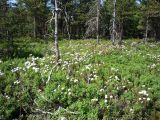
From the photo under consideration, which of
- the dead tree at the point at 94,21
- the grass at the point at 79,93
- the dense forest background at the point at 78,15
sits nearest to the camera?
the grass at the point at 79,93

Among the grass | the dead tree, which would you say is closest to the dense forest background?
the dead tree

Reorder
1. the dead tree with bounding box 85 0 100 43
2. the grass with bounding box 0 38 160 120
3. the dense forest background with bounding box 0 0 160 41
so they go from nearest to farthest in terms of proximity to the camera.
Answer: the grass with bounding box 0 38 160 120 → the dead tree with bounding box 85 0 100 43 → the dense forest background with bounding box 0 0 160 41

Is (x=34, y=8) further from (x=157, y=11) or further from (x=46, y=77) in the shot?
(x=46, y=77)

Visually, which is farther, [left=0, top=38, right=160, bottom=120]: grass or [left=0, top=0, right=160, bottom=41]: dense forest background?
[left=0, top=0, right=160, bottom=41]: dense forest background

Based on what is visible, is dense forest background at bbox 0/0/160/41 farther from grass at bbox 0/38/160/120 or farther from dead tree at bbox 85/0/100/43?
grass at bbox 0/38/160/120

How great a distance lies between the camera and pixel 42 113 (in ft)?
38.0

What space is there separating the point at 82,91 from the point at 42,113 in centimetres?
171

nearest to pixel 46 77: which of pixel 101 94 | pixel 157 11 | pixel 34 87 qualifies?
pixel 34 87

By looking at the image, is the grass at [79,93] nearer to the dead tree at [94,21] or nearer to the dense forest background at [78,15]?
the dense forest background at [78,15]

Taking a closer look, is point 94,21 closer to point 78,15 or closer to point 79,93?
point 79,93

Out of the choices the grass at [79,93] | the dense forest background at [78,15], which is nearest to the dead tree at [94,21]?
the dense forest background at [78,15]

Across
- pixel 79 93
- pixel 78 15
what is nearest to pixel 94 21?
pixel 79 93

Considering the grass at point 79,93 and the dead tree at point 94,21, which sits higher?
the dead tree at point 94,21

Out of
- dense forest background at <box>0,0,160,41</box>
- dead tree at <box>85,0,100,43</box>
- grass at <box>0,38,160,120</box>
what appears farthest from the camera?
dense forest background at <box>0,0,160,41</box>
